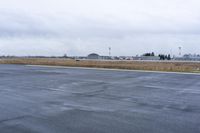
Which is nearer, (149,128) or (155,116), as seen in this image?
(149,128)

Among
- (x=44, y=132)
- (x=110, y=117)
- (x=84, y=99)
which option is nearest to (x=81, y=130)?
(x=44, y=132)

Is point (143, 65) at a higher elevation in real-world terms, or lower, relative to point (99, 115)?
higher

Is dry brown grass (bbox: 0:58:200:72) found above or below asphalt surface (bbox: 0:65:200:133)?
above

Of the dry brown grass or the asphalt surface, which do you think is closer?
the asphalt surface

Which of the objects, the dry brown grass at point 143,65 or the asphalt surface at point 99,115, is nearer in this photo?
the asphalt surface at point 99,115

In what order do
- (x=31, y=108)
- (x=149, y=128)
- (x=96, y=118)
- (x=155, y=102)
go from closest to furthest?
(x=149, y=128), (x=96, y=118), (x=31, y=108), (x=155, y=102)

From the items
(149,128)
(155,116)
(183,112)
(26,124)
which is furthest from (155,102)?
(26,124)

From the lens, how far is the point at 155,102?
898 cm

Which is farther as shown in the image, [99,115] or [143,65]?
[143,65]

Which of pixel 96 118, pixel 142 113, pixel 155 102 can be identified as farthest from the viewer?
pixel 155 102

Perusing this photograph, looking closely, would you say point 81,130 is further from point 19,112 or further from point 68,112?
point 19,112

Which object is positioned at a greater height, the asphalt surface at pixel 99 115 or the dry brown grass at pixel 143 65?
the dry brown grass at pixel 143 65

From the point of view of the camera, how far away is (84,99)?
9438 mm

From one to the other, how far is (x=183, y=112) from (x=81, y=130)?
336 centimetres
